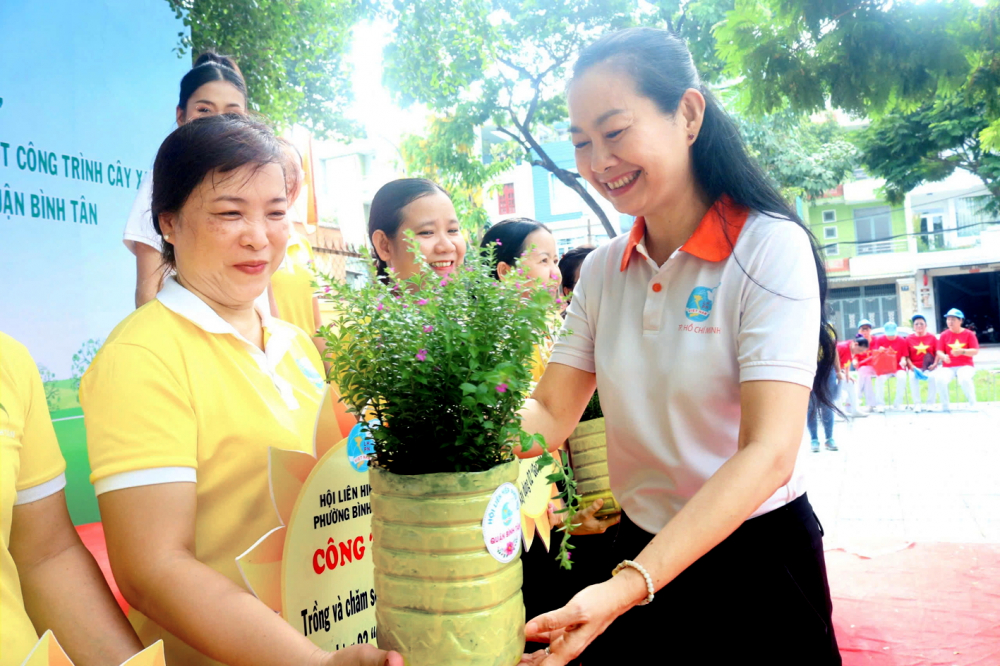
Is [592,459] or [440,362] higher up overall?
[440,362]

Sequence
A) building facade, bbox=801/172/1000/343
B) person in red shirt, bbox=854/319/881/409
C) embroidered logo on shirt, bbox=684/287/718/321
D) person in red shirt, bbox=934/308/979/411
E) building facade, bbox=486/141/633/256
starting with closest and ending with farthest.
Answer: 1. embroidered logo on shirt, bbox=684/287/718/321
2. person in red shirt, bbox=934/308/979/411
3. person in red shirt, bbox=854/319/881/409
4. building facade, bbox=486/141/633/256
5. building facade, bbox=801/172/1000/343

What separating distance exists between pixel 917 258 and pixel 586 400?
25.1 meters

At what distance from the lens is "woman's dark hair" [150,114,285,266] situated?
1.09 meters

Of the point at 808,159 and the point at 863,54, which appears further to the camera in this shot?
the point at 808,159

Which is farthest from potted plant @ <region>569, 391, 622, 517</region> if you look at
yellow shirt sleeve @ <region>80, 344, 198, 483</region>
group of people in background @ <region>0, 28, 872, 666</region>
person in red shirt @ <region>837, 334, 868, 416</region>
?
person in red shirt @ <region>837, 334, 868, 416</region>

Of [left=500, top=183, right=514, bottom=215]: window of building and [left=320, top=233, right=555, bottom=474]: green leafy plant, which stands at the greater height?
[left=500, top=183, right=514, bottom=215]: window of building

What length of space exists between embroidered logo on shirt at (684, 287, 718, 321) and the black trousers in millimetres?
354

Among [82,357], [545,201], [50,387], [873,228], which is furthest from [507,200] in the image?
[50,387]

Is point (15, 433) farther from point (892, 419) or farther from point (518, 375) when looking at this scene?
point (892, 419)

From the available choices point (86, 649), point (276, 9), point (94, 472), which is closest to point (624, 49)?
point (94, 472)

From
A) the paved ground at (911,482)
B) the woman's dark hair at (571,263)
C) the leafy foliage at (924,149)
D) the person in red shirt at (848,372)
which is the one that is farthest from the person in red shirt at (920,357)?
the woman's dark hair at (571,263)

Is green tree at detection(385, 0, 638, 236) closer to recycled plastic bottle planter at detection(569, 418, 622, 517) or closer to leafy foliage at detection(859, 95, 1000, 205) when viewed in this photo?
leafy foliage at detection(859, 95, 1000, 205)

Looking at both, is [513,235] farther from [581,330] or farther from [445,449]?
[445,449]

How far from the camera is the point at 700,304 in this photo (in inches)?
49.6
